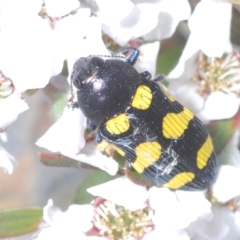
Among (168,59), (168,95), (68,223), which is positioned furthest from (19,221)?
(168,59)

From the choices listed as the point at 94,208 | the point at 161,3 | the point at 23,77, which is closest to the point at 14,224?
the point at 94,208

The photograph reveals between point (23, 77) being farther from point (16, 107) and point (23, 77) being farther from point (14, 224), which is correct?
point (14, 224)

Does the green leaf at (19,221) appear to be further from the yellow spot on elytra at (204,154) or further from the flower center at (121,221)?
the yellow spot on elytra at (204,154)

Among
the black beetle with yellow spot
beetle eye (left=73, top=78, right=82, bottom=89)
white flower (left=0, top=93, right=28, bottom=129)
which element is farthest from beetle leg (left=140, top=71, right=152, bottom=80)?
white flower (left=0, top=93, right=28, bottom=129)

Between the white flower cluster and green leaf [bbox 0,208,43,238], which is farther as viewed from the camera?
green leaf [bbox 0,208,43,238]

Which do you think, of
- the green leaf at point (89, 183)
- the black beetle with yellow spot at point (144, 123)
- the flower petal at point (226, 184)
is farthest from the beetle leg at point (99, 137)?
the flower petal at point (226, 184)

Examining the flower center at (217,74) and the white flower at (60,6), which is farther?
the flower center at (217,74)

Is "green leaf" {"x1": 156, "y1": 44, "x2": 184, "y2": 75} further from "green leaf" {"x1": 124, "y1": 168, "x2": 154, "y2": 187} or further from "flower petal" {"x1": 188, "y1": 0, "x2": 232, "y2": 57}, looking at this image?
"green leaf" {"x1": 124, "y1": 168, "x2": 154, "y2": 187}
